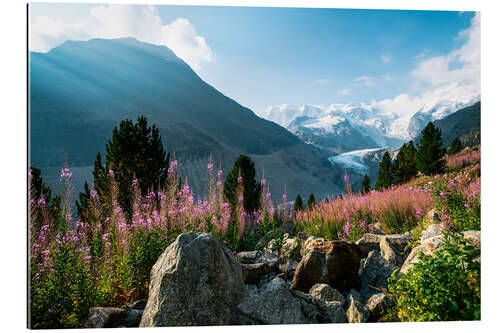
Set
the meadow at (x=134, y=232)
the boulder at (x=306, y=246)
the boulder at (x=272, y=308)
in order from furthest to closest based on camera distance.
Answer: the boulder at (x=306, y=246)
the boulder at (x=272, y=308)
the meadow at (x=134, y=232)

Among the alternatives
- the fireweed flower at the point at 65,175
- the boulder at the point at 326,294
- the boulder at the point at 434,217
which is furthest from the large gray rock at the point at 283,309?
the fireweed flower at the point at 65,175

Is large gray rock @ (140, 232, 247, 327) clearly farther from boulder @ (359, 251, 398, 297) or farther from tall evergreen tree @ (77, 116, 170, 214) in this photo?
tall evergreen tree @ (77, 116, 170, 214)

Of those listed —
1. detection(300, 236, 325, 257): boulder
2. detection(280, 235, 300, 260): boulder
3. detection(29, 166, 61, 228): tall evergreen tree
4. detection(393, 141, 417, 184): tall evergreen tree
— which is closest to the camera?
detection(29, 166, 61, 228): tall evergreen tree

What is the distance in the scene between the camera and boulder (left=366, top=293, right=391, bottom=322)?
9.12ft

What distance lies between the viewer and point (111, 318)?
2.52 metres

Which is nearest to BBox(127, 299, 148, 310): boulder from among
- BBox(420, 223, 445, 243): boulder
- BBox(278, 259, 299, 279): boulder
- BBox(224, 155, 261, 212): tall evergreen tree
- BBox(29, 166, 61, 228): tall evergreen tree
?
BBox(29, 166, 61, 228): tall evergreen tree

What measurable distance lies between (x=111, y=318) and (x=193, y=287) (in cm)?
86

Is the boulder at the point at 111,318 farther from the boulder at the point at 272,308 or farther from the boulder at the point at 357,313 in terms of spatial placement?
the boulder at the point at 357,313

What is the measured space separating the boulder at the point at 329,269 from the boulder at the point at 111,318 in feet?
6.02

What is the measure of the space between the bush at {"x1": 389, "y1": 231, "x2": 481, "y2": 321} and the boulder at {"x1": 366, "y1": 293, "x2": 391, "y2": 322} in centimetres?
23

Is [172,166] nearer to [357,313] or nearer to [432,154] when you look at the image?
[357,313]

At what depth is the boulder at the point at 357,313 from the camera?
273cm

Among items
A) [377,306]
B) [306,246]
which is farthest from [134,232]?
[377,306]
